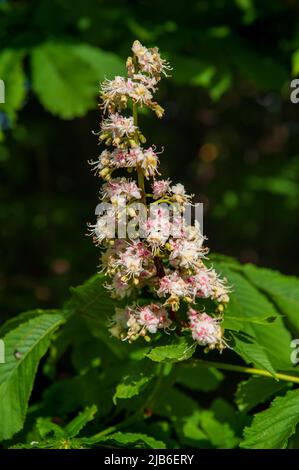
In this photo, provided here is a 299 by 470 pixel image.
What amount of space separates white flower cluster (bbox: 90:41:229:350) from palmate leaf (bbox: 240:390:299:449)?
22 cm

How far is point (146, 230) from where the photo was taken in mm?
1339

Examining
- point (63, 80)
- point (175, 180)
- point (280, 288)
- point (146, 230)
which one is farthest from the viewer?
point (175, 180)

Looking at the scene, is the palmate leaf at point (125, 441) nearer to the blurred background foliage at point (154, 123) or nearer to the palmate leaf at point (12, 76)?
the blurred background foliage at point (154, 123)

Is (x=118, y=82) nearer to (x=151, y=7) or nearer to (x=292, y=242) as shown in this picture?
(x=151, y=7)

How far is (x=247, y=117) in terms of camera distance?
605 centimetres

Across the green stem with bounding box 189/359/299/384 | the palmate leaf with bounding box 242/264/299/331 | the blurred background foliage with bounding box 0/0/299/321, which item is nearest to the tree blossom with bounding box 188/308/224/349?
the green stem with bounding box 189/359/299/384

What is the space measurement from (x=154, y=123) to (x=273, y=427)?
485 cm

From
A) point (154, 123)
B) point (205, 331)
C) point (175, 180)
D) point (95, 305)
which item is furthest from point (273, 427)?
point (175, 180)

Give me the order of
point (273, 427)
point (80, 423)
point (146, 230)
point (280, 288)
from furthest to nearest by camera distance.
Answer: point (280, 288) → point (80, 423) → point (273, 427) → point (146, 230)

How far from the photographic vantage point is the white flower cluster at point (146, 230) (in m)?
1.35

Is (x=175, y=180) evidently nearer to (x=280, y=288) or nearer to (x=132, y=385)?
(x=280, y=288)

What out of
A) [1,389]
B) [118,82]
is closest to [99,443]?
[1,389]

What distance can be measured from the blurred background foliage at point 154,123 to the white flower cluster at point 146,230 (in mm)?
1259

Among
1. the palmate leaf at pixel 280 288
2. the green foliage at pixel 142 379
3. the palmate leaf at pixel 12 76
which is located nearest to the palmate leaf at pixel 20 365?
the green foliage at pixel 142 379
